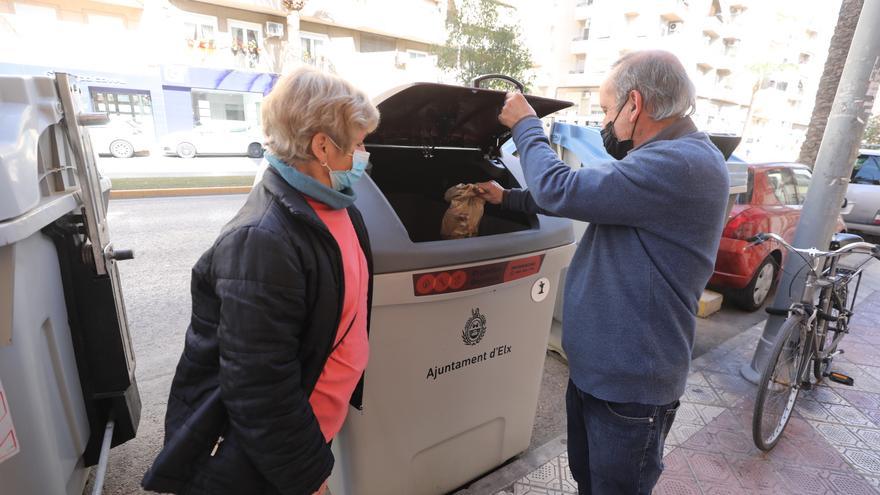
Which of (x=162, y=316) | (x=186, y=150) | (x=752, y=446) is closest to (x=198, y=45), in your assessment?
(x=186, y=150)

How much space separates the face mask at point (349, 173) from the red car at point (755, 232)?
13.4ft

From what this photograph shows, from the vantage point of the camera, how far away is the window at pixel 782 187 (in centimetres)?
467

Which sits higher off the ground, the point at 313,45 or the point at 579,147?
the point at 313,45

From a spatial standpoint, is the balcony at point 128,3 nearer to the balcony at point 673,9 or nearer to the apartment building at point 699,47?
the apartment building at point 699,47

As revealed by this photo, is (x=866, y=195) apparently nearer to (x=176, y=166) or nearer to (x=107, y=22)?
(x=176, y=166)

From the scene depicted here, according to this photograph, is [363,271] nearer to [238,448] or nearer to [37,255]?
[238,448]

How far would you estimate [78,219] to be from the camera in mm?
1526

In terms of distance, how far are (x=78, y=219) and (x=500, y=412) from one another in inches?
68.3

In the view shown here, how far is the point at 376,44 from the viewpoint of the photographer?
1964 cm

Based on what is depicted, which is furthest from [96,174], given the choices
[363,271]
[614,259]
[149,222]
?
[149,222]

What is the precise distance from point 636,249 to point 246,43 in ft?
64.4

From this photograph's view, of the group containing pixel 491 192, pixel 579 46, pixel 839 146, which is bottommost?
pixel 491 192

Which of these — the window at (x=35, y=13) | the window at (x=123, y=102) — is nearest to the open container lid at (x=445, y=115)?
the window at (x=123, y=102)

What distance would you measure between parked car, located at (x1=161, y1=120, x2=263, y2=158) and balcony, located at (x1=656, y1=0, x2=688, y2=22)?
22171 millimetres
